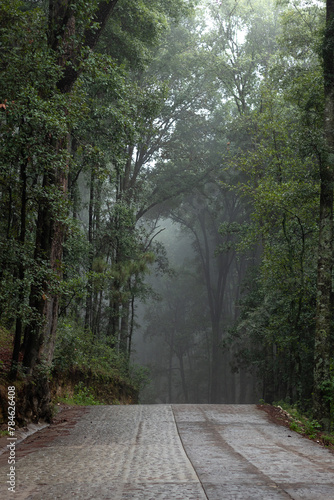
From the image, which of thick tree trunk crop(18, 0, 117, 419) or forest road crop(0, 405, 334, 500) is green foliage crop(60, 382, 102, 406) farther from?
thick tree trunk crop(18, 0, 117, 419)

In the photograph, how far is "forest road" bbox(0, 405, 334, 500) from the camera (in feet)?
11.7

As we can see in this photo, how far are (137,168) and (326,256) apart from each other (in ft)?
50.3

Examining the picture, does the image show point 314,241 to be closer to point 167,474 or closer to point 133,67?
point 133,67

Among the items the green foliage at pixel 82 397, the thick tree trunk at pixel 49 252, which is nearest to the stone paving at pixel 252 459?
the thick tree trunk at pixel 49 252

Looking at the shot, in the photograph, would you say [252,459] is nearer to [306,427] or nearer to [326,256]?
[306,427]

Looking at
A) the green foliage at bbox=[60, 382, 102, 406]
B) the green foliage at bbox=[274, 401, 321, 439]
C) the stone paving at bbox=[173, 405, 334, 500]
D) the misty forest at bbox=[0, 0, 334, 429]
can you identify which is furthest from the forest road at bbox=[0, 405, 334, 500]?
the green foliage at bbox=[60, 382, 102, 406]

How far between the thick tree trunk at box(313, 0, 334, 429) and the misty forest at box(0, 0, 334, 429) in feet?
0.10

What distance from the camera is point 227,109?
27.9 meters

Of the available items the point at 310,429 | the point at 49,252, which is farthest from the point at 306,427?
the point at 49,252

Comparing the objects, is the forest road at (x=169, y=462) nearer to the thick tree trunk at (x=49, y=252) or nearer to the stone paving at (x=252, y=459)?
the stone paving at (x=252, y=459)

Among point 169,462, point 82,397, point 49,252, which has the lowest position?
point 82,397

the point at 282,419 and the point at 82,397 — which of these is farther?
the point at 82,397

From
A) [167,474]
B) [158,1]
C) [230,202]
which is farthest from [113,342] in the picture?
[230,202]

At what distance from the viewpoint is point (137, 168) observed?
78.6 ft
